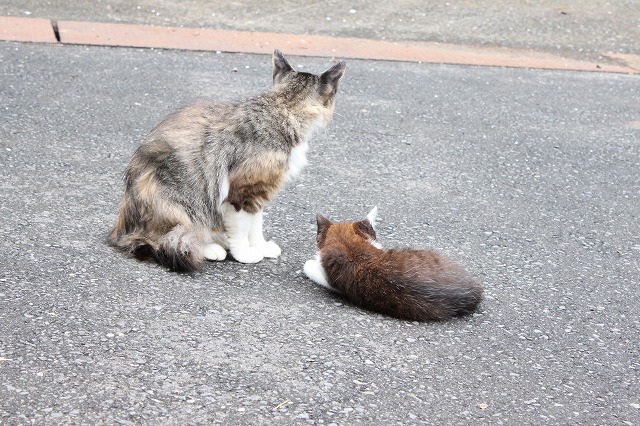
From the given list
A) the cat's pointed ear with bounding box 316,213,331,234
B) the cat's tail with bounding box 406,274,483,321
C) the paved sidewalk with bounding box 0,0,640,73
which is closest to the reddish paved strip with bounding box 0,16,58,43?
the paved sidewalk with bounding box 0,0,640,73

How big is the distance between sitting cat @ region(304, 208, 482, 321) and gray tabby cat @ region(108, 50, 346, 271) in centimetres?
48

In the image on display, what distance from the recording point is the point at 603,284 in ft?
15.5

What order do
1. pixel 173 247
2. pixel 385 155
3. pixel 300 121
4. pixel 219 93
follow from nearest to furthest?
pixel 173 247, pixel 300 121, pixel 385 155, pixel 219 93

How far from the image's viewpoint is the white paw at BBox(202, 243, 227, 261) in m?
4.52

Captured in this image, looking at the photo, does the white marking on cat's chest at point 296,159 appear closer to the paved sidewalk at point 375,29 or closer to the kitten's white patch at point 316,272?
the kitten's white patch at point 316,272

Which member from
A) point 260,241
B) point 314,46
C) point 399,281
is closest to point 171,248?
point 260,241

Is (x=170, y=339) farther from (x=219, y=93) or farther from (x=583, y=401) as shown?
(x=219, y=93)

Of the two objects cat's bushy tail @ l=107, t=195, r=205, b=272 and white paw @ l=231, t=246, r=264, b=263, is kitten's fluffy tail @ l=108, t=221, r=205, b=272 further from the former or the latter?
white paw @ l=231, t=246, r=264, b=263

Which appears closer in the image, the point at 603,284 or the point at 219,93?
the point at 603,284

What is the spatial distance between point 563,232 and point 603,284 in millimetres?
711

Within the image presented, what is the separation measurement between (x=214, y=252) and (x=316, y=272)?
56 cm

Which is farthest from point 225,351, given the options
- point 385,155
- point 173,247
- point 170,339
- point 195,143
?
point 385,155

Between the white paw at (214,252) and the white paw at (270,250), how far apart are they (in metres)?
0.22

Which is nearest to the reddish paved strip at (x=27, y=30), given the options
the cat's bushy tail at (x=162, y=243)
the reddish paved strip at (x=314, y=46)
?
the reddish paved strip at (x=314, y=46)
